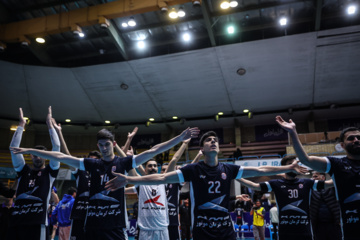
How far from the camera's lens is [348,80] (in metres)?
20.7

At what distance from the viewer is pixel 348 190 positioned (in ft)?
11.5

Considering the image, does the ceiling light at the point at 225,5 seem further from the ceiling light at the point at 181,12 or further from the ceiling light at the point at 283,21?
the ceiling light at the point at 283,21

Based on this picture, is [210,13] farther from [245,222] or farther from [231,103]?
[245,222]

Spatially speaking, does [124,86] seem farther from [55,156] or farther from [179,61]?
[55,156]

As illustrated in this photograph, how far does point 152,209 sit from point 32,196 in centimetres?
241

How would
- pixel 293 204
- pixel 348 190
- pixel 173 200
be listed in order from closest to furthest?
pixel 348 190, pixel 293 204, pixel 173 200

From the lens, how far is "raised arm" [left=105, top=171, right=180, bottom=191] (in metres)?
3.49

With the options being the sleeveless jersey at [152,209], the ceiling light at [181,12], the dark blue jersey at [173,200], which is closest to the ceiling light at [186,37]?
the ceiling light at [181,12]

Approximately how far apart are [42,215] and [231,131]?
25823 millimetres

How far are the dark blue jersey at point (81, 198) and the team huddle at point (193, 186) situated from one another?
0.02m

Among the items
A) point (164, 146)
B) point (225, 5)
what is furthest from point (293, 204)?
point (225, 5)

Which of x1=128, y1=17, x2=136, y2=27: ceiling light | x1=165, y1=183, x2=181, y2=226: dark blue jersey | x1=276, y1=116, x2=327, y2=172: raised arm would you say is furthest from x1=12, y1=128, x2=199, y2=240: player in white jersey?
x1=128, y1=17, x2=136, y2=27: ceiling light

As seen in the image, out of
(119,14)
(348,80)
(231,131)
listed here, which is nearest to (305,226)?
(119,14)

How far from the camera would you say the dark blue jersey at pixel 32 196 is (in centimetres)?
449
